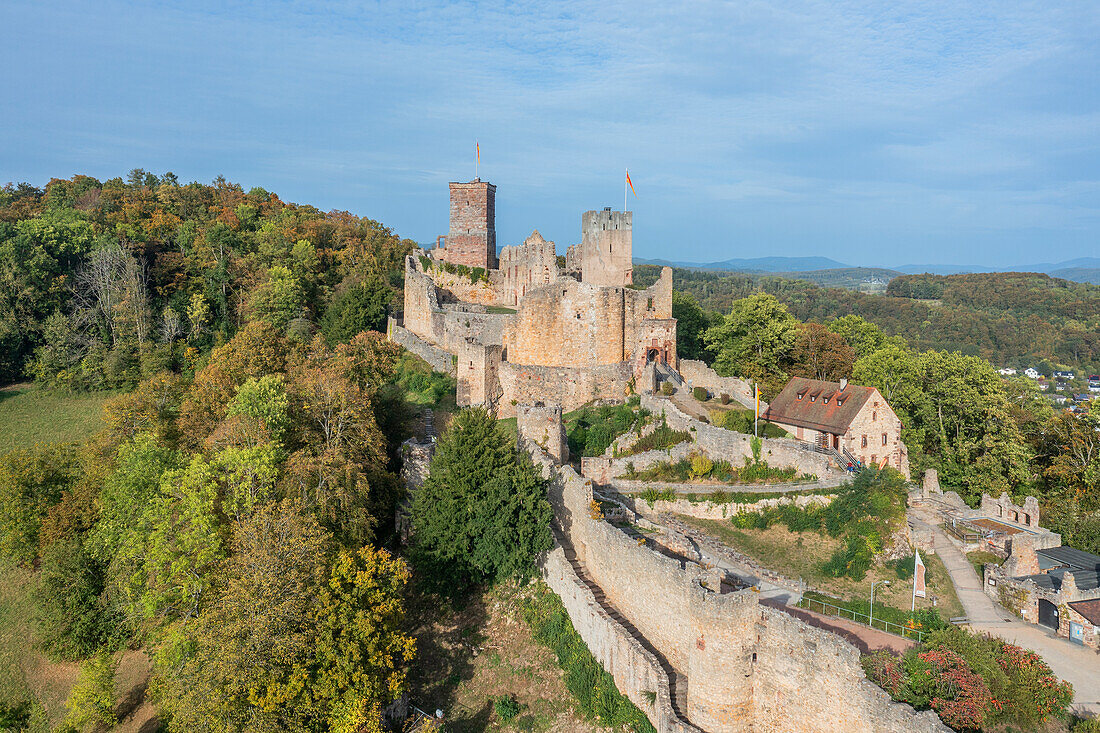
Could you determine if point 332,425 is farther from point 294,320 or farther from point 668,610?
point 294,320

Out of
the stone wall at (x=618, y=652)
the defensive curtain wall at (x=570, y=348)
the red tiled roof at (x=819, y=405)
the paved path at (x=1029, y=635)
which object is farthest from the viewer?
the defensive curtain wall at (x=570, y=348)

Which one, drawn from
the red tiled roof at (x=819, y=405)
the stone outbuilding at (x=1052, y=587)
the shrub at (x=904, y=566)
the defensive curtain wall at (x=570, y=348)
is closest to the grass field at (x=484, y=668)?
the shrub at (x=904, y=566)

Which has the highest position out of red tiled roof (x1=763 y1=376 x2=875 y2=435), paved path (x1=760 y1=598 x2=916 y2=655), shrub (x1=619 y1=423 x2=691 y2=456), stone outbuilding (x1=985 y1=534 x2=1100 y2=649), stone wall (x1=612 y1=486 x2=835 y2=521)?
red tiled roof (x1=763 y1=376 x2=875 y2=435)

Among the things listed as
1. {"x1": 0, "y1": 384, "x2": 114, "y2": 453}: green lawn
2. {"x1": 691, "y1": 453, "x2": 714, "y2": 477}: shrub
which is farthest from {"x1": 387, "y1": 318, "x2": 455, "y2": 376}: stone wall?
{"x1": 0, "y1": 384, "x2": 114, "y2": 453}: green lawn

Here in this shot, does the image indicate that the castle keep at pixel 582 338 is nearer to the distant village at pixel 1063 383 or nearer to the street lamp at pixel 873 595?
the street lamp at pixel 873 595

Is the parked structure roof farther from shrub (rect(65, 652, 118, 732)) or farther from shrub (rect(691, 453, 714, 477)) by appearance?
shrub (rect(65, 652, 118, 732))

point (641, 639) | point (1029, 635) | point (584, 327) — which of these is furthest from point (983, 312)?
point (641, 639)

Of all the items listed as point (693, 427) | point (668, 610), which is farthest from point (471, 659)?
point (693, 427)
